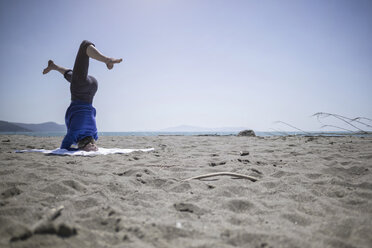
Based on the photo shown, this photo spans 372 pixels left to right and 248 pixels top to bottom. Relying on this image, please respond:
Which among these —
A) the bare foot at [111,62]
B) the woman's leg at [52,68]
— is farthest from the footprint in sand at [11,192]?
the woman's leg at [52,68]

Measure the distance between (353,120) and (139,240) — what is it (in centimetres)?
282

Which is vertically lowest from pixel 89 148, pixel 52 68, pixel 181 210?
pixel 181 210

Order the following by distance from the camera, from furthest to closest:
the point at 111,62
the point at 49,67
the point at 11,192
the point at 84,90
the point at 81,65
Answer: the point at 49,67, the point at 84,90, the point at 81,65, the point at 111,62, the point at 11,192

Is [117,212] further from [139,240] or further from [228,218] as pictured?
[228,218]

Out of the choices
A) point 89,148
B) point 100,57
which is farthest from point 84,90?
point 89,148

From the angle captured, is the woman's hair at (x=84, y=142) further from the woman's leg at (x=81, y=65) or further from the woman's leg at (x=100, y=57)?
the woman's leg at (x=100, y=57)

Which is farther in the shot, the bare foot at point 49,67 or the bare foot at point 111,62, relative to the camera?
the bare foot at point 49,67

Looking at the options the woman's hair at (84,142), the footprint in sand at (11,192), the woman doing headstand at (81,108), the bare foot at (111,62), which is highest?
the bare foot at (111,62)

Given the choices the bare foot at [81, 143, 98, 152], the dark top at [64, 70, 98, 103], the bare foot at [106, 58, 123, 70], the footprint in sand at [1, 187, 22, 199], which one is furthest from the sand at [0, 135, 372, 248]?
the dark top at [64, 70, 98, 103]

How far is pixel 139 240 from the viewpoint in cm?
90

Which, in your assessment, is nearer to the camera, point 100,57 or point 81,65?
point 100,57

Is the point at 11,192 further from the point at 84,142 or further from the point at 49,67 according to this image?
the point at 49,67

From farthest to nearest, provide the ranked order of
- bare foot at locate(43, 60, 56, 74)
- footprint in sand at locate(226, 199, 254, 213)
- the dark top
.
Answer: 1. bare foot at locate(43, 60, 56, 74)
2. the dark top
3. footprint in sand at locate(226, 199, 254, 213)

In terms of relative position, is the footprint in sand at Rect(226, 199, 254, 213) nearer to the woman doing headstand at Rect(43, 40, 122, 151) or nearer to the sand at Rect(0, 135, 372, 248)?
the sand at Rect(0, 135, 372, 248)
